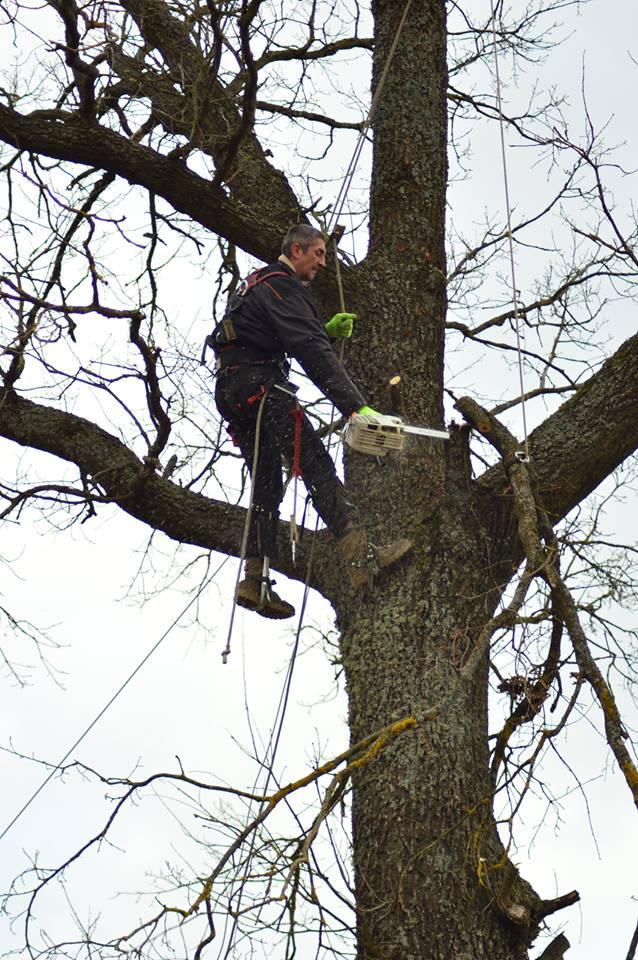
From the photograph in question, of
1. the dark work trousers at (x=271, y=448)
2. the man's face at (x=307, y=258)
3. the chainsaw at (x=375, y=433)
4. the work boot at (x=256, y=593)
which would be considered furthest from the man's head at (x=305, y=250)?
the work boot at (x=256, y=593)

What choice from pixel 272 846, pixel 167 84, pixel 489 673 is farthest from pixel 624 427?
pixel 167 84

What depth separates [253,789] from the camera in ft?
13.4

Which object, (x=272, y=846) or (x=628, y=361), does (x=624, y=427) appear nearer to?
(x=628, y=361)

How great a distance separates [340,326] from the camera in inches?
207

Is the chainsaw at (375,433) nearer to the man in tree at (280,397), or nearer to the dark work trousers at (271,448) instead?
the man in tree at (280,397)

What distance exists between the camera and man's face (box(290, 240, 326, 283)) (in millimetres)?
5168

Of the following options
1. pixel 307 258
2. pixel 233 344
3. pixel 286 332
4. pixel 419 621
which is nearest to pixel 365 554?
pixel 419 621

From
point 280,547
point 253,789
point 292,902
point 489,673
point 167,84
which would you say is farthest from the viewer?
point 167,84

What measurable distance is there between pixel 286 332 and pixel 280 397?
0.31 metres

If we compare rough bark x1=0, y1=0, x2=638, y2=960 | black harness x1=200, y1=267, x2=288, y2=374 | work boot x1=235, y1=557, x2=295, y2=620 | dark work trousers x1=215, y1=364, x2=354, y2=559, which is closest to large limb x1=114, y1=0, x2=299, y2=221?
→ rough bark x1=0, y1=0, x2=638, y2=960

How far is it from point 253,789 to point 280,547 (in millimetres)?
1368

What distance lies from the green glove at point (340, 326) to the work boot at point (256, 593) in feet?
3.03

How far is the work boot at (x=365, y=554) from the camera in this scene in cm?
486

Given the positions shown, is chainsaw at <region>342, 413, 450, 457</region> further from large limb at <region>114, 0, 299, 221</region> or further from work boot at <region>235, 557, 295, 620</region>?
large limb at <region>114, 0, 299, 221</region>
